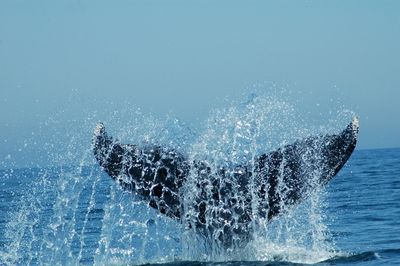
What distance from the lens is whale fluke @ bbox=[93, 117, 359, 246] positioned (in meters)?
10.3

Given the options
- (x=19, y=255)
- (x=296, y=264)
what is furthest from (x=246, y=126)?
(x=19, y=255)

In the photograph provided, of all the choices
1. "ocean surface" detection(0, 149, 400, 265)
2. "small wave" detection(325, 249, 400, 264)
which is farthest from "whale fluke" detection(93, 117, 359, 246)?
"small wave" detection(325, 249, 400, 264)

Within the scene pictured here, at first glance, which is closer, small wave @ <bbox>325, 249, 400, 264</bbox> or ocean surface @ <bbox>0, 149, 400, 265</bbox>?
ocean surface @ <bbox>0, 149, 400, 265</bbox>

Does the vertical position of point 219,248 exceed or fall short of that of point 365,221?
it falls short

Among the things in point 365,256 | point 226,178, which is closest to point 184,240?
point 226,178

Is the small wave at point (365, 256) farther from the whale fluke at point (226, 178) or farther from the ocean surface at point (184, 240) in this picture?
the whale fluke at point (226, 178)

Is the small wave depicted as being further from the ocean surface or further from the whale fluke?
the whale fluke

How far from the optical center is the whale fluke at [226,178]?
10.3m

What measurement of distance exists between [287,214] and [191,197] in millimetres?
1142

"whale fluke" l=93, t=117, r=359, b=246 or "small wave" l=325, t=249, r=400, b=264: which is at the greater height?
"whale fluke" l=93, t=117, r=359, b=246

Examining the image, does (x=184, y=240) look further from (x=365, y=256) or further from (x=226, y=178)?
(x=365, y=256)

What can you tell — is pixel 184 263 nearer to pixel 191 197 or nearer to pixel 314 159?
pixel 191 197

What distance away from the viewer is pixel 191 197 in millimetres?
10711

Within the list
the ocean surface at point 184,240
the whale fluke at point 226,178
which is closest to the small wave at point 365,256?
the ocean surface at point 184,240
